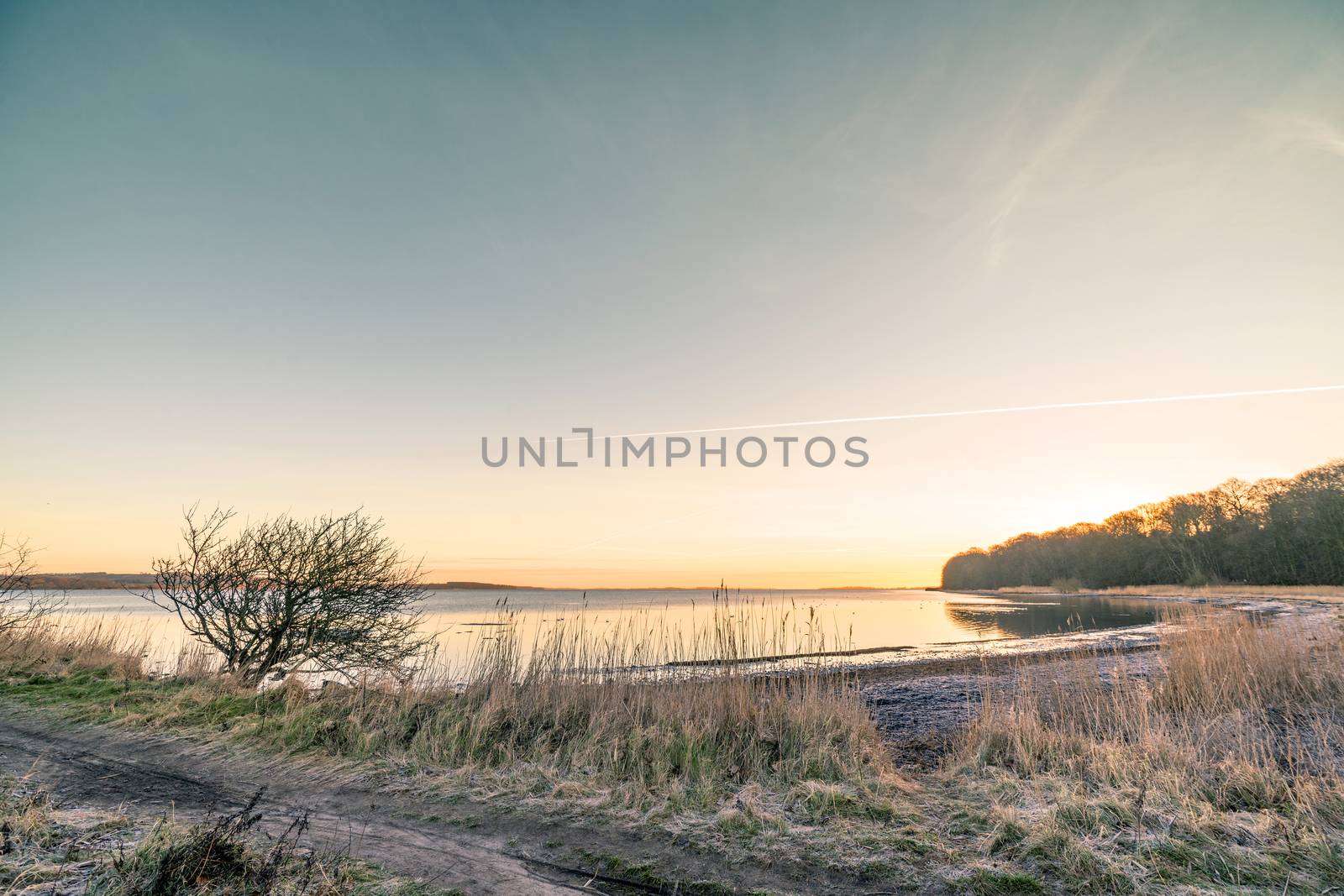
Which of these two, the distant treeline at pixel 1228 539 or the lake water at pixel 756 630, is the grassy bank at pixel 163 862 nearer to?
the lake water at pixel 756 630

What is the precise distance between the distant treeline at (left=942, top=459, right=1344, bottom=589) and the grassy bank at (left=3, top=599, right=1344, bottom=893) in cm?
3373

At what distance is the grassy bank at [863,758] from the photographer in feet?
16.0

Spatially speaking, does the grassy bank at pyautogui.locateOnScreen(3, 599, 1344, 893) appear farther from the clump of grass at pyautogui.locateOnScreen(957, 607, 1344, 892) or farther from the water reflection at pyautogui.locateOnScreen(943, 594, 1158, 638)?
the water reflection at pyautogui.locateOnScreen(943, 594, 1158, 638)

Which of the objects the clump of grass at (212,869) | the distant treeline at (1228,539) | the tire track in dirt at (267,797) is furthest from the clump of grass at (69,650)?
the distant treeline at (1228,539)

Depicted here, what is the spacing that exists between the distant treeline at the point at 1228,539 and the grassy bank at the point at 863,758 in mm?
33725

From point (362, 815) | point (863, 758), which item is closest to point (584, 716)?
point (362, 815)

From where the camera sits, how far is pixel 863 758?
7426 mm

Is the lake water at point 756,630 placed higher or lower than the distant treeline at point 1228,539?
lower

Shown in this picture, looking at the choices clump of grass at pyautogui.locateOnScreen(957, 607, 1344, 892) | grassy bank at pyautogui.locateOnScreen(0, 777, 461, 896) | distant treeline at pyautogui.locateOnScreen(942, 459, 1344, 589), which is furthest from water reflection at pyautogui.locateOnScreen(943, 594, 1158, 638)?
grassy bank at pyautogui.locateOnScreen(0, 777, 461, 896)

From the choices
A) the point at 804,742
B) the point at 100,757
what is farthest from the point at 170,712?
the point at 804,742

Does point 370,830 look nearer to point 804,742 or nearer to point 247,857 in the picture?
point 247,857

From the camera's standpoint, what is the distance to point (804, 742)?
25.1 ft

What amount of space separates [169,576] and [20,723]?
3711 millimetres

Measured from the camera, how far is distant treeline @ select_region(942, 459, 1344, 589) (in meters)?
47.5
